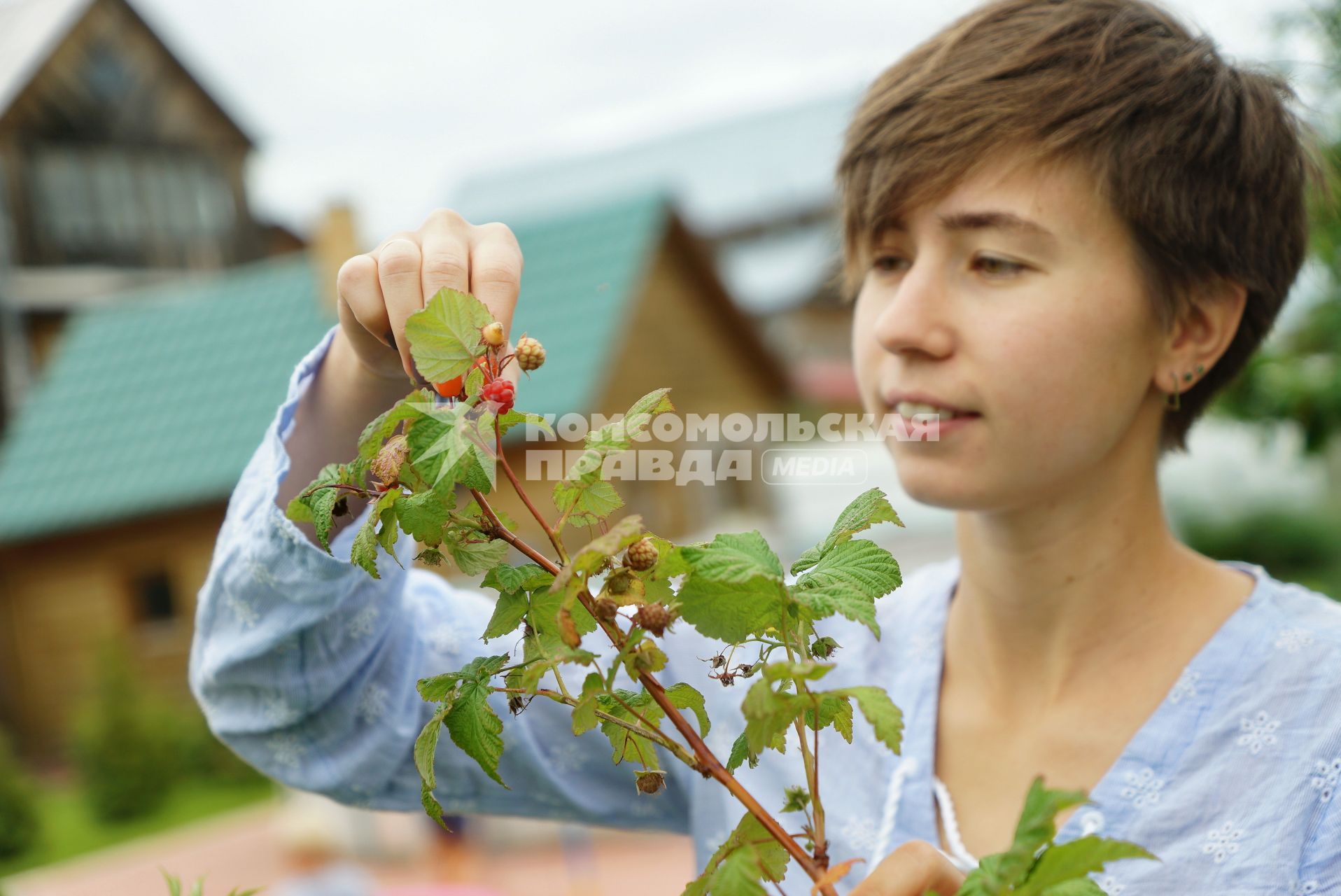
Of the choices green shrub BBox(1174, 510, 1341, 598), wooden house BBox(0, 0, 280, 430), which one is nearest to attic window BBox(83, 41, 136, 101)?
wooden house BBox(0, 0, 280, 430)

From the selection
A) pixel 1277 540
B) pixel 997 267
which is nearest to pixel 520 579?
pixel 997 267

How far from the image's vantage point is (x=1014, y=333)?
1248 millimetres

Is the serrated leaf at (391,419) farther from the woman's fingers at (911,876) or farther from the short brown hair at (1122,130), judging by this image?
the short brown hair at (1122,130)

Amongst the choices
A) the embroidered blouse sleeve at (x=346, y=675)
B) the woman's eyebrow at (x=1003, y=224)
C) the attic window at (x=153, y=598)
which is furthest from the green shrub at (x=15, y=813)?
the woman's eyebrow at (x=1003, y=224)

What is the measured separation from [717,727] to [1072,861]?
0.86 m

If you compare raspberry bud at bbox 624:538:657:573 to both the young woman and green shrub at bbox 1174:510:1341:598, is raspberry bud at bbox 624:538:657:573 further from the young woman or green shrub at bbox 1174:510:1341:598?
green shrub at bbox 1174:510:1341:598

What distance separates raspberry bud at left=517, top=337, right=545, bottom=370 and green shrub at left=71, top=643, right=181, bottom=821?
10.2 m

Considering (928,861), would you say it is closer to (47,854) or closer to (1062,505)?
(1062,505)

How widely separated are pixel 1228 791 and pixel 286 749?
103 centimetres

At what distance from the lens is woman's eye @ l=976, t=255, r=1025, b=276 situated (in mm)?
1278

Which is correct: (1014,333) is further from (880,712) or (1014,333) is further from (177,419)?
(177,419)

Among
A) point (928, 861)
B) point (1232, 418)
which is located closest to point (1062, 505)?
point (928, 861)

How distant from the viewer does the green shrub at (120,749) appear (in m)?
9.66

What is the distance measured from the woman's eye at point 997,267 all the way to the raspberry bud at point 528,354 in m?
0.68
